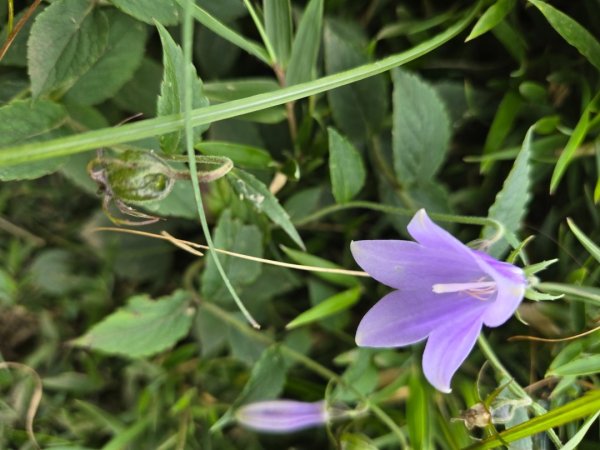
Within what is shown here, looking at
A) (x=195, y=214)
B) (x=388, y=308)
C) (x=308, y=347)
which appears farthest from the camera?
(x=308, y=347)

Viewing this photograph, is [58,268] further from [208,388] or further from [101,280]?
[208,388]

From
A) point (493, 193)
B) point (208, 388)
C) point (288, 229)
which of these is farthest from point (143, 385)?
point (493, 193)

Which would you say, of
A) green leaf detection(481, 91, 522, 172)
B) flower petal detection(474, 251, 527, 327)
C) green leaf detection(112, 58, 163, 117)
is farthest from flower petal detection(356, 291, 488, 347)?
green leaf detection(112, 58, 163, 117)

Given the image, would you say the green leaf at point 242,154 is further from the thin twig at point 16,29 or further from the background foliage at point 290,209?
the thin twig at point 16,29

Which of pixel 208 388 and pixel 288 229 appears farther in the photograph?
pixel 208 388

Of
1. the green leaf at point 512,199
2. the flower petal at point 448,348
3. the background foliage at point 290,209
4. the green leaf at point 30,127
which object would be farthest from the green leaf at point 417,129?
the green leaf at point 30,127

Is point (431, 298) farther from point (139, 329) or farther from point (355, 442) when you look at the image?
point (139, 329)
